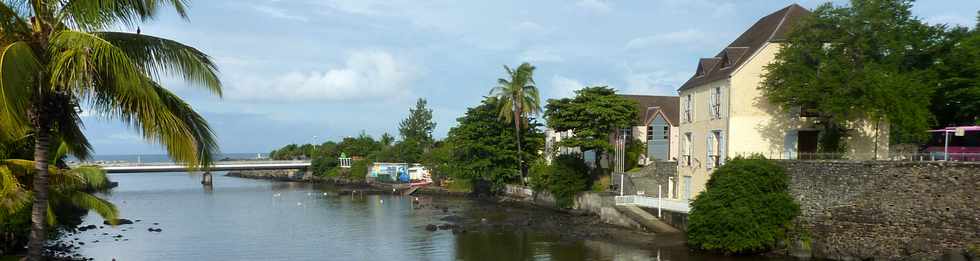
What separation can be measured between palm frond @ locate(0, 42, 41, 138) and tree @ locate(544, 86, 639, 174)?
40896 millimetres

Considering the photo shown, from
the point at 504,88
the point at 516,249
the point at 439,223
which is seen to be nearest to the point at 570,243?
the point at 516,249

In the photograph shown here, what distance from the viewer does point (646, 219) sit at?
37.1m

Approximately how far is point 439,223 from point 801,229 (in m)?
22.5

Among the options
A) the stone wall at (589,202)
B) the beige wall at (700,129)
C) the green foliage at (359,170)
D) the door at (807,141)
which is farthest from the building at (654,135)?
the green foliage at (359,170)

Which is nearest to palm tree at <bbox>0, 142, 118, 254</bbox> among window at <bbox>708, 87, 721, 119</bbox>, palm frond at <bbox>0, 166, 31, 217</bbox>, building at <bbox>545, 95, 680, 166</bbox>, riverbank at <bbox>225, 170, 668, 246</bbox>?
palm frond at <bbox>0, 166, 31, 217</bbox>

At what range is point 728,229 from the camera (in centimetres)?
2875

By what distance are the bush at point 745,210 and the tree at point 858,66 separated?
3858mm

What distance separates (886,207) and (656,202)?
1303 cm

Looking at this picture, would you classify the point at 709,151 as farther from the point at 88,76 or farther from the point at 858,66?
the point at 88,76

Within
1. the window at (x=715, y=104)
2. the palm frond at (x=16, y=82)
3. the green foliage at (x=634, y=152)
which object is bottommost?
the green foliage at (x=634, y=152)

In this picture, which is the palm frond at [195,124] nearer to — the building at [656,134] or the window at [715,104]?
the window at [715,104]

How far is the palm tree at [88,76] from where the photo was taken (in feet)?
28.3

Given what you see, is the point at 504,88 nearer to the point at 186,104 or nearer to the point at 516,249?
the point at 516,249

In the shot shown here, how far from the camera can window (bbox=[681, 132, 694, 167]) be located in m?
39.2
